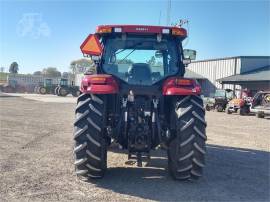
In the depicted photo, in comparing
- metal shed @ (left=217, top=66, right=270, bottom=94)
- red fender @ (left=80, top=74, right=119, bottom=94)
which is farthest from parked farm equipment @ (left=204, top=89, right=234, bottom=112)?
red fender @ (left=80, top=74, right=119, bottom=94)

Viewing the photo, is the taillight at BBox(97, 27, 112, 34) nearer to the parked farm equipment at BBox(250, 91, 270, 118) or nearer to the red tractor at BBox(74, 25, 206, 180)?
the red tractor at BBox(74, 25, 206, 180)

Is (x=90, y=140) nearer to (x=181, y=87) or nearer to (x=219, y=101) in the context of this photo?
(x=181, y=87)

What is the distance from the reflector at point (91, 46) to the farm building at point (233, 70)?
2820 cm

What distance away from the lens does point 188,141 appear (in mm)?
6258

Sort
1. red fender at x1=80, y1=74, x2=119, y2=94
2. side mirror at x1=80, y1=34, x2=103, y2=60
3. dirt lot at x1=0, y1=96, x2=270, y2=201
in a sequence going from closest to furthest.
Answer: dirt lot at x1=0, y1=96, x2=270, y2=201 → red fender at x1=80, y1=74, x2=119, y2=94 → side mirror at x1=80, y1=34, x2=103, y2=60

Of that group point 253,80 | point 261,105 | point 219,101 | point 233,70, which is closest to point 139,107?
point 261,105

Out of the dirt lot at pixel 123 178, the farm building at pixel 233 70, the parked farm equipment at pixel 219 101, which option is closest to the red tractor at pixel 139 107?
the dirt lot at pixel 123 178

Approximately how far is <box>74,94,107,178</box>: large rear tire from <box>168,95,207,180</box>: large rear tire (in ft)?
3.73

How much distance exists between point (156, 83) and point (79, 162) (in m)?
1.88

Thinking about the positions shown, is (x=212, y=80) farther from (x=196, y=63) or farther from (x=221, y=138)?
(x=221, y=138)

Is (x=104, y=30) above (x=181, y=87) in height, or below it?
above

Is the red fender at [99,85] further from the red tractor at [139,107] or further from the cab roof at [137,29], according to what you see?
the cab roof at [137,29]

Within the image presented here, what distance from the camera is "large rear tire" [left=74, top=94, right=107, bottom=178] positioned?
620 centimetres

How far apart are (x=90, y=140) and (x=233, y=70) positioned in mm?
34778
